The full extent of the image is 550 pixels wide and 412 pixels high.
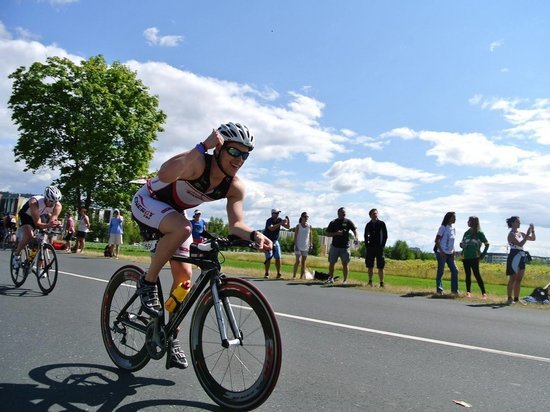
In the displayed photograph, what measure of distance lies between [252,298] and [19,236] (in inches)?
316

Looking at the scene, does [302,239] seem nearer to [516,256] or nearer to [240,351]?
[516,256]

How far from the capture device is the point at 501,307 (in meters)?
10.5

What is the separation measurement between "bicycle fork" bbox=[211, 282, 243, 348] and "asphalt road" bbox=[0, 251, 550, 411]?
0.47m

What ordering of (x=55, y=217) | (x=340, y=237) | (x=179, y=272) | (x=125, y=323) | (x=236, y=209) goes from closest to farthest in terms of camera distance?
(x=236, y=209)
(x=179, y=272)
(x=125, y=323)
(x=55, y=217)
(x=340, y=237)

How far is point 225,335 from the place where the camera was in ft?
11.2

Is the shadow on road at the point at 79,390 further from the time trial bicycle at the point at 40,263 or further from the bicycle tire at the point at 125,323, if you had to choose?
the time trial bicycle at the point at 40,263

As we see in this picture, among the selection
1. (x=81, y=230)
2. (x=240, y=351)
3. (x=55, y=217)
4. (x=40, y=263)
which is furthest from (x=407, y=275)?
(x=240, y=351)

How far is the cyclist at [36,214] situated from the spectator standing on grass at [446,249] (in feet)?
28.8

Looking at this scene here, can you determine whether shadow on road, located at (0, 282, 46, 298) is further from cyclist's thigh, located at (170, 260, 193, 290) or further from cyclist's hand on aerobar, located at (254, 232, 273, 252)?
cyclist's hand on aerobar, located at (254, 232, 273, 252)

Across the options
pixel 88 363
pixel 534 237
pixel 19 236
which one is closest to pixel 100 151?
pixel 19 236

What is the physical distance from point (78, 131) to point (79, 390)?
117 feet

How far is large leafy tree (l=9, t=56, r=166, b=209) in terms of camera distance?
120 ft

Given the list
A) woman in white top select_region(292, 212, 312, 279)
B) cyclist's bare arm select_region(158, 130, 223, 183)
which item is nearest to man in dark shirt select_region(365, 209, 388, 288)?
woman in white top select_region(292, 212, 312, 279)

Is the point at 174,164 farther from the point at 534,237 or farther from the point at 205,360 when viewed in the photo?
the point at 534,237
